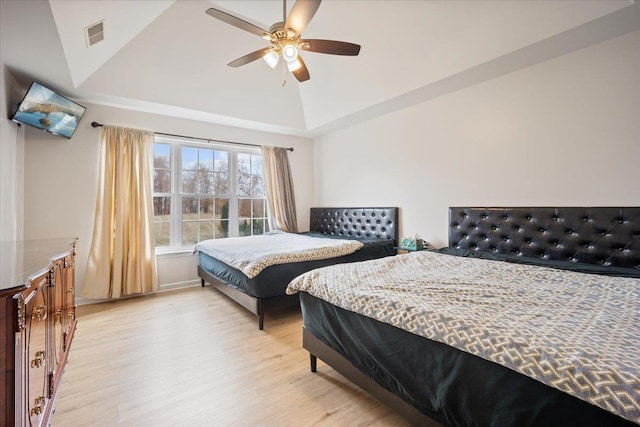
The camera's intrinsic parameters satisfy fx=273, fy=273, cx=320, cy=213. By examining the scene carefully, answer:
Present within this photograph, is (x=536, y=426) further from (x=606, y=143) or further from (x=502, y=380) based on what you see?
(x=606, y=143)

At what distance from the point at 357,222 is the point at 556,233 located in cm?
247

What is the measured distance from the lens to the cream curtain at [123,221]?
11.2 ft

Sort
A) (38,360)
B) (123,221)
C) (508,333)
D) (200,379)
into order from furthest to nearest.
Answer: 1. (123,221)
2. (200,379)
3. (38,360)
4. (508,333)

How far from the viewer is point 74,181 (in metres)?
3.35

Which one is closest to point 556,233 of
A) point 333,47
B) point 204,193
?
point 333,47

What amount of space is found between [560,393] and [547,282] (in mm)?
1173

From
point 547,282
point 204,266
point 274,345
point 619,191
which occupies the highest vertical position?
point 619,191

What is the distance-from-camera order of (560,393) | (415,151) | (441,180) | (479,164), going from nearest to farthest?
(560,393) → (479,164) → (441,180) → (415,151)

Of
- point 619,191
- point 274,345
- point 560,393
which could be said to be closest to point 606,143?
point 619,191

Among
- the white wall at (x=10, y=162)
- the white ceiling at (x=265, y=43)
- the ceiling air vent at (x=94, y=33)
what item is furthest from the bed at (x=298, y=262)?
the ceiling air vent at (x=94, y=33)

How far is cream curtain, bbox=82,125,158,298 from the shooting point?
134 inches

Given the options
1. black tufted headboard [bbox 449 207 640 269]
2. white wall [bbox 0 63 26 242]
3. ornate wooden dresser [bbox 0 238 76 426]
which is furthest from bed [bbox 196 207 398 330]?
white wall [bbox 0 63 26 242]

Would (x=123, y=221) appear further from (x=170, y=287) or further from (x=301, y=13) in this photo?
(x=301, y=13)

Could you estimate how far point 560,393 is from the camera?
85cm
